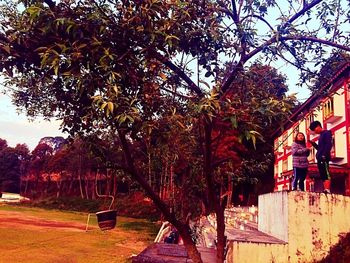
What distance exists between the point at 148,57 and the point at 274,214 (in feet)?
17.6

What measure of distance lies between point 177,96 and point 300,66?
4.20 ft

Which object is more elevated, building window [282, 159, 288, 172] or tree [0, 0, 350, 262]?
building window [282, 159, 288, 172]

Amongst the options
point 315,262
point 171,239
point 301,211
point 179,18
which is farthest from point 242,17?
point 171,239

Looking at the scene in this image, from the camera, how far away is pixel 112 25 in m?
2.63

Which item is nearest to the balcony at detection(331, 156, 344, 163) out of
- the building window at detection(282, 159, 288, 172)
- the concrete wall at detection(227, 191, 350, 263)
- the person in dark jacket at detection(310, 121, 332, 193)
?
the building window at detection(282, 159, 288, 172)

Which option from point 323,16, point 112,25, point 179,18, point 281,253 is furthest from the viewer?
point 281,253

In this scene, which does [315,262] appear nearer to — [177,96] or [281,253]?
[281,253]

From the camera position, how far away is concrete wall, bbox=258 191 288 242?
21.8ft

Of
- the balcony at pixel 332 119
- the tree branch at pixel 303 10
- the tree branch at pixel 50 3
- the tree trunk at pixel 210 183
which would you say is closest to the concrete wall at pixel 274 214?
the tree trunk at pixel 210 183

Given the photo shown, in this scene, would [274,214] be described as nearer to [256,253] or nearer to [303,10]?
[256,253]

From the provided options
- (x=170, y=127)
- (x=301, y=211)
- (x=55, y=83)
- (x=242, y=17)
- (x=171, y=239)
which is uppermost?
(x=242, y=17)

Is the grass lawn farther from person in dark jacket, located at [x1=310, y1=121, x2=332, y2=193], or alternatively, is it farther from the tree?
the tree

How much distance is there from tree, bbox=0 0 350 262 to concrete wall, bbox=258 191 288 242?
369 centimetres

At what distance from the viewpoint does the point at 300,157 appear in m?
7.44
